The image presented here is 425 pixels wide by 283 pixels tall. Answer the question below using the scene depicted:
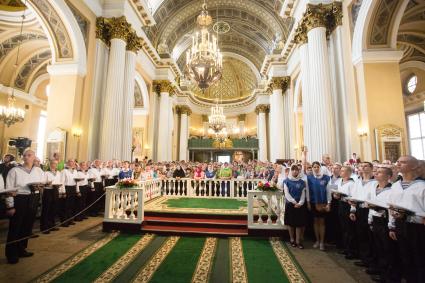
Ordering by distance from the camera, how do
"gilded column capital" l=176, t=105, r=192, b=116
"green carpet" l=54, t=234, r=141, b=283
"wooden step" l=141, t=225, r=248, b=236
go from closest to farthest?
"green carpet" l=54, t=234, r=141, b=283
"wooden step" l=141, t=225, r=248, b=236
"gilded column capital" l=176, t=105, r=192, b=116

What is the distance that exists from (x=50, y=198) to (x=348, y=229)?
19.4 ft

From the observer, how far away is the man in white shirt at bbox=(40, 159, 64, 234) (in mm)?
4781

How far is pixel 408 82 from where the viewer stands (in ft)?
47.0

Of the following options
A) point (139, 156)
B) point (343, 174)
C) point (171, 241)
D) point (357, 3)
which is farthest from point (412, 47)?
point (139, 156)

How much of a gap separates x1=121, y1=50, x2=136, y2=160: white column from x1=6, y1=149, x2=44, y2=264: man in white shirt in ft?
19.1

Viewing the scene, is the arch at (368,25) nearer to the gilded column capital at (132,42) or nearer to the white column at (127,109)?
the gilded column capital at (132,42)

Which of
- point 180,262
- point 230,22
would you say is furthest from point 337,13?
point 230,22

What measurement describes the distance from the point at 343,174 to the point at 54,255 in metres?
5.05

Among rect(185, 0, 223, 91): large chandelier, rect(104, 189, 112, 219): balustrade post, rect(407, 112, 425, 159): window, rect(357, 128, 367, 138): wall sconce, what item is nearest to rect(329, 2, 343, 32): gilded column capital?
rect(357, 128, 367, 138): wall sconce

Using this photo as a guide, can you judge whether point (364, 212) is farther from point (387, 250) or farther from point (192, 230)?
point (192, 230)

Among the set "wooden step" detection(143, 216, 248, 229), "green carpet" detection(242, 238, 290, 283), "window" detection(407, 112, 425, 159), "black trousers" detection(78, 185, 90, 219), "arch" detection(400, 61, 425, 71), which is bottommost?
"green carpet" detection(242, 238, 290, 283)

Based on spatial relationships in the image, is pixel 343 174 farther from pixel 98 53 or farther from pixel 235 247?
pixel 98 53

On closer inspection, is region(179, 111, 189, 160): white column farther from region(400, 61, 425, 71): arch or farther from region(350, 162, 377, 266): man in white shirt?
region(350, 162, 377, 266): man in white shirt

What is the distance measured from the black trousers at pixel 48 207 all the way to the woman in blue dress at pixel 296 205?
4966 mm
